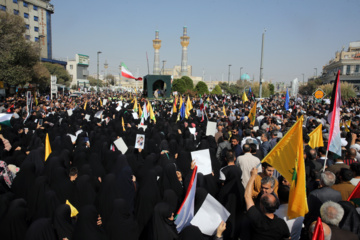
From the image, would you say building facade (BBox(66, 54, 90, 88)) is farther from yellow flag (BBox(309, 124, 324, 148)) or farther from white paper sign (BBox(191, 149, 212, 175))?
white paper sign (BBox(191, 149, 212, 175))

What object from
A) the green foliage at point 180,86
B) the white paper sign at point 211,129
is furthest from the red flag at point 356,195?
the green foliage at point 180,86

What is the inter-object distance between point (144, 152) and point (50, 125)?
4.78 m

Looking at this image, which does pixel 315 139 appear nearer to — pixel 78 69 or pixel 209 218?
pixel 209 218

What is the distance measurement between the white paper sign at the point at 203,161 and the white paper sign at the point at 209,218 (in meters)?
1.48

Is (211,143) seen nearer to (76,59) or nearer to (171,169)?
(171,169)

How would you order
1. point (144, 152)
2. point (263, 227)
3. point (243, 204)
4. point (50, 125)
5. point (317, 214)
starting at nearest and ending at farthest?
point (263, 227)
point (317, 214)
point (243, 204)
point (144, 152)
point (50, 125)

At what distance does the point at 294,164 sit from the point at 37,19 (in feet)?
191

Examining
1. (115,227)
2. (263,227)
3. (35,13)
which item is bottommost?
(115,227)

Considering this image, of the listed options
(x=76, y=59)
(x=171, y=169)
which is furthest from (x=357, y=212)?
(x=76, y=59)

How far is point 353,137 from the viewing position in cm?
771

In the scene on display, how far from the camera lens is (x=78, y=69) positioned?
76.3m

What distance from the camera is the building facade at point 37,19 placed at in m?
49.0

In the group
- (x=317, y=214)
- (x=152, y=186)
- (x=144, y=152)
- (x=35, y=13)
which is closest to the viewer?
(x=317, y=214)

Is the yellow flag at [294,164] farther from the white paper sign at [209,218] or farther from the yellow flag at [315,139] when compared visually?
the yellow flag at [315,139]
